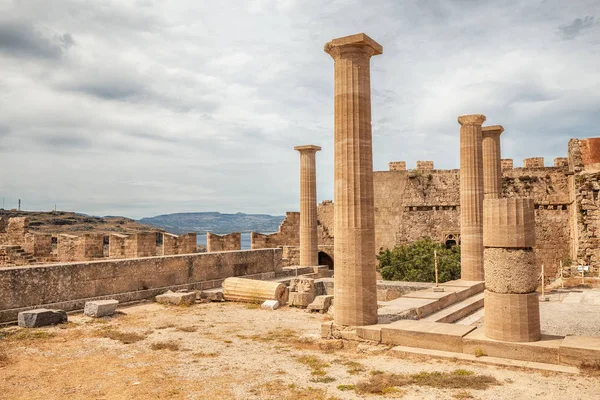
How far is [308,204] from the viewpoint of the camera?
20.4m

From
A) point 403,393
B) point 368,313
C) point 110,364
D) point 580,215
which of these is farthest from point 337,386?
point 580,215

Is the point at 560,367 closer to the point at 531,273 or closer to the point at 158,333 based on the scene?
the point at 531,273

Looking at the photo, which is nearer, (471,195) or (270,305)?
(270,305)

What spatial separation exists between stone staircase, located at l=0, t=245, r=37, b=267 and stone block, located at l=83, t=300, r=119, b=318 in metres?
9.05

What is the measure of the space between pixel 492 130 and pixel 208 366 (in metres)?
12.6

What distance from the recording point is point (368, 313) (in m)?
8.23

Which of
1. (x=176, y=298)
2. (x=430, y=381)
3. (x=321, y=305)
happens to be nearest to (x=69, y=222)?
(x=176, y=298)

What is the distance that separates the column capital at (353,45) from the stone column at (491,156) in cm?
822

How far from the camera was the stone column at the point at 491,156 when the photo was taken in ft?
50.7

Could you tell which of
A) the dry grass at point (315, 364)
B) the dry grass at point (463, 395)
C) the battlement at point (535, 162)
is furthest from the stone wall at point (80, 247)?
the battlement at point (535, 162)

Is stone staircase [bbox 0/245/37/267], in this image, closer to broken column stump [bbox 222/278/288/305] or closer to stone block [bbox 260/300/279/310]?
broken column stump [bbox 222/278/288/305]

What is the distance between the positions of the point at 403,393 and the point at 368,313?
9.09 ft

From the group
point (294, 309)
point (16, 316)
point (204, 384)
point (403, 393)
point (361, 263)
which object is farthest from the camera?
point (294, 309)

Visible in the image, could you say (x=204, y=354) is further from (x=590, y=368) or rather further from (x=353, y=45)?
(x=353, y=45)
